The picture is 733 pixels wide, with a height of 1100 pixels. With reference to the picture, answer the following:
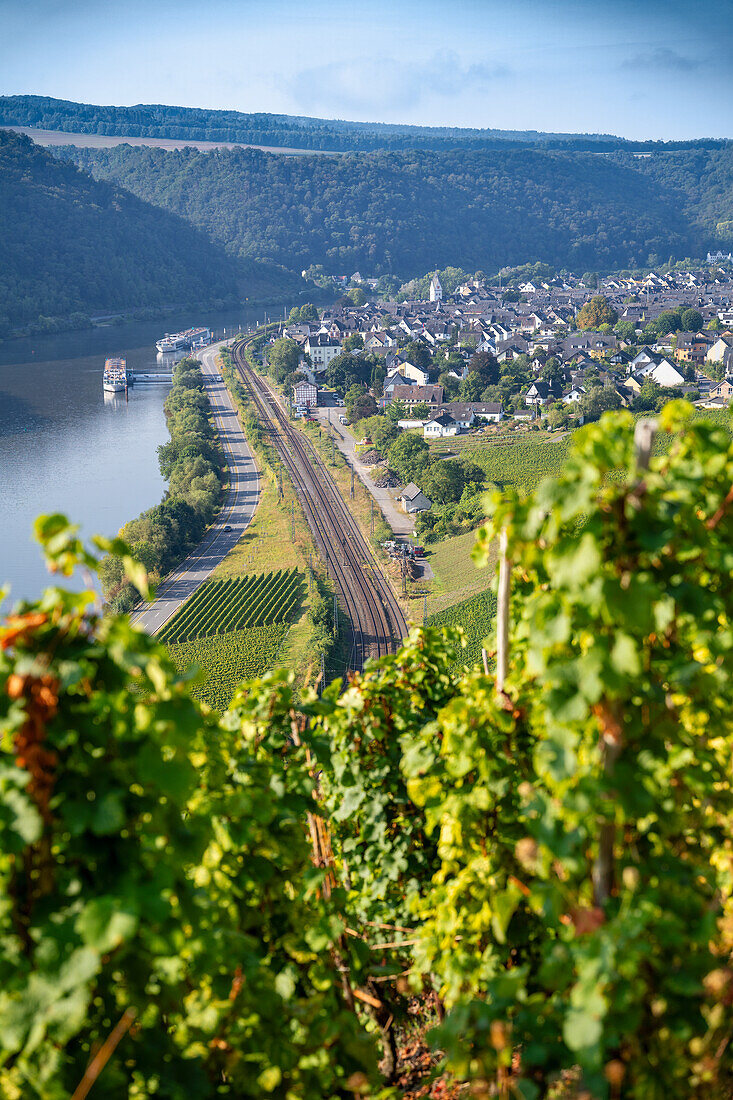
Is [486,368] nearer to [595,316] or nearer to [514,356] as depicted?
[514,356]

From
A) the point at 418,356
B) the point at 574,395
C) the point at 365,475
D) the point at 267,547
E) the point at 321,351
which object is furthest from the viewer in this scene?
the point at 321,351

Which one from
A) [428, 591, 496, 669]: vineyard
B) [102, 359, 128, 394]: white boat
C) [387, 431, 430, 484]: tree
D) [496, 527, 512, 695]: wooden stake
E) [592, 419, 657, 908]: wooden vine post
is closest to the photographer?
[592, 419, 657, 908]: wooden vine post

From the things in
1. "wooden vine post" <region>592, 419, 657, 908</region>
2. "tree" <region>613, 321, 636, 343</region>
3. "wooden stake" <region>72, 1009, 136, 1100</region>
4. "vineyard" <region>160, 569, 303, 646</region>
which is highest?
"wooden vine post" <region>592, 419, 657, 908</region>

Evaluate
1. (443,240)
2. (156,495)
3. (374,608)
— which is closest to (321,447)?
(156,495)

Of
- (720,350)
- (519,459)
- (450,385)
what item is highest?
(720,350)

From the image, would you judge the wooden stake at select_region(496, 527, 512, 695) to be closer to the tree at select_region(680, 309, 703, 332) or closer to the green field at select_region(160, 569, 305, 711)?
the green field at select_region(160, 569, 305, 711)

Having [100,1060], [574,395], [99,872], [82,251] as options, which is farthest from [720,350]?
[100,1060]

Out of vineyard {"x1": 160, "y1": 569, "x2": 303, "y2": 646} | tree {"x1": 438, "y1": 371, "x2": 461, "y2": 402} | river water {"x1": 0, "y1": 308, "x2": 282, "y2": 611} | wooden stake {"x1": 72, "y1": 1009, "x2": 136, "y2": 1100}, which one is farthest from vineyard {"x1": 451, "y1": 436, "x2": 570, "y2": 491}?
wooden stake {"x1": 72, "y1": 1009, "x2": 136, "y2": 1100}

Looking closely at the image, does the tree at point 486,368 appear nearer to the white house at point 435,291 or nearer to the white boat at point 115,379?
the white boat at point 115,379
